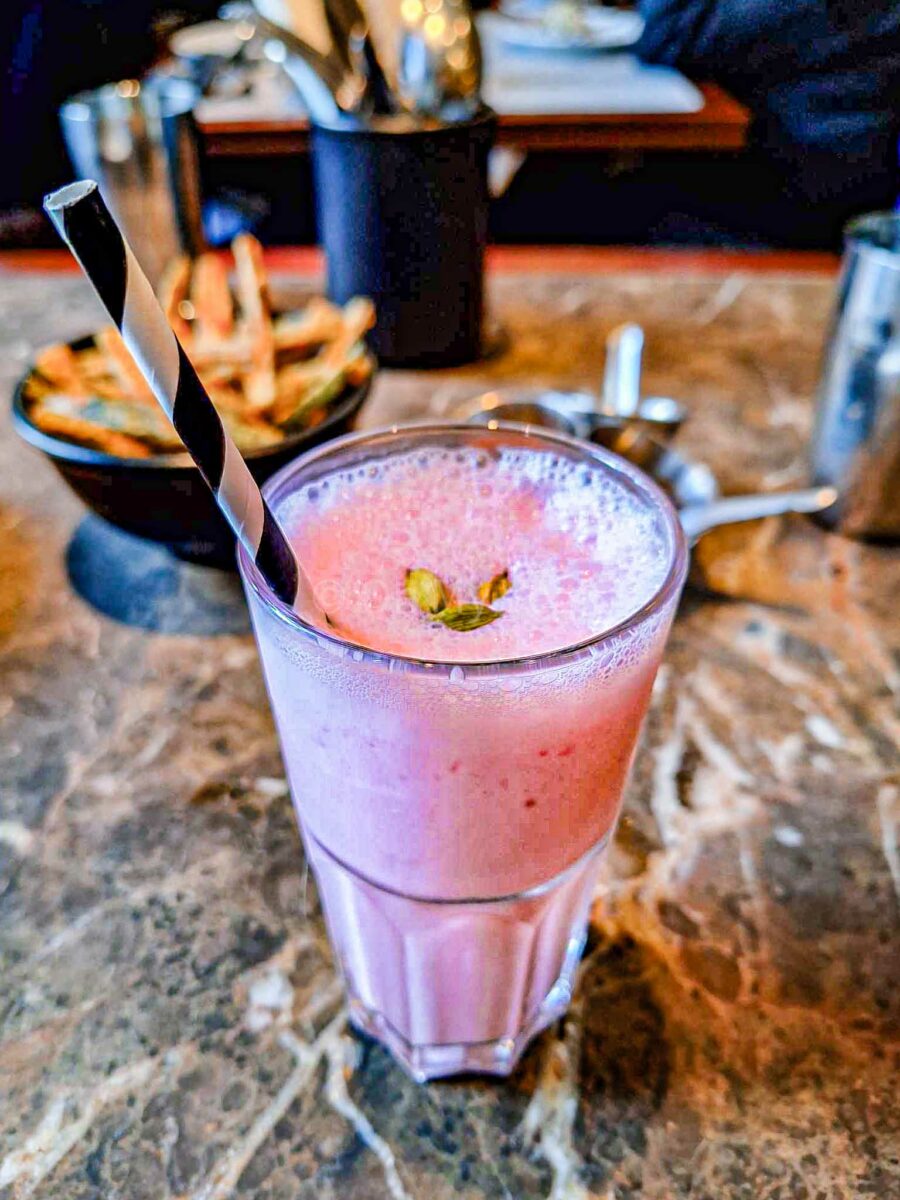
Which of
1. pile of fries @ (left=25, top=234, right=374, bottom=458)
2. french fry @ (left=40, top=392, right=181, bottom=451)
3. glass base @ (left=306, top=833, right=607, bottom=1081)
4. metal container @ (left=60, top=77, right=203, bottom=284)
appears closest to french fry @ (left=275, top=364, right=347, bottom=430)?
pile of fries @ (left=25, top=234, right=374, bottom=458)

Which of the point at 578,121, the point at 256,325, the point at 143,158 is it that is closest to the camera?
the point at 256,325

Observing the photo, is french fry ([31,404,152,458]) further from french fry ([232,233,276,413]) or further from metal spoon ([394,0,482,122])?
metal spoon ([394,0,482,122])

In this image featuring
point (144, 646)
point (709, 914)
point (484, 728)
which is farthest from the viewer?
point (144, 646)

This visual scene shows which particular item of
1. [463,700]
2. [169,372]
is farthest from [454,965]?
[169,372]

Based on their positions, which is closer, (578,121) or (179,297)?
(179,297)

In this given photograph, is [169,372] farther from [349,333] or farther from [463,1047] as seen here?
[349,333]

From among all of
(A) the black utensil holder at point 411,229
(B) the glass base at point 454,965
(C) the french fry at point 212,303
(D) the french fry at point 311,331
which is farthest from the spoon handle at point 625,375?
(B) the glass base at point 454,965

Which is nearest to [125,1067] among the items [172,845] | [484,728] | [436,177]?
[172,845]

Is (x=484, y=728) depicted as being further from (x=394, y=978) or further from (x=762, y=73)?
(x=762, y=73)
